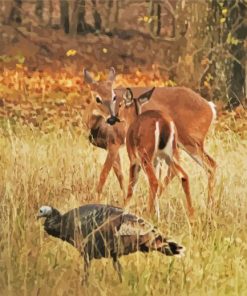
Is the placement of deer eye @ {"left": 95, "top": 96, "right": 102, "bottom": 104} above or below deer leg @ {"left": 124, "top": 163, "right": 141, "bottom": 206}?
above

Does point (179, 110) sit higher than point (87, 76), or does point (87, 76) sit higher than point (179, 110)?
point (87, 76)

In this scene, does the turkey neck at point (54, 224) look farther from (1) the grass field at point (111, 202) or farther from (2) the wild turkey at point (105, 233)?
(1) the grass field at point (111, 202)

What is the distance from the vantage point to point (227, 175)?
6.36 metres

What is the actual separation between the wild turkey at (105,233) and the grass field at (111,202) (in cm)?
11

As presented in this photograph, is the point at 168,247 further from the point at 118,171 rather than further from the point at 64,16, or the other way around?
the point at 64,16

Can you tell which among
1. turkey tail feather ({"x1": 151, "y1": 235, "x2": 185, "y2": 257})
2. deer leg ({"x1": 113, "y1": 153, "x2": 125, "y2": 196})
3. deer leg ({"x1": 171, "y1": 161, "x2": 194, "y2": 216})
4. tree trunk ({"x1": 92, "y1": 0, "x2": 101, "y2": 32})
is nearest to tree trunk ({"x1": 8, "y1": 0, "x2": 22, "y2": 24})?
tree trunk ({"x1": 92, "y1": 0, "x2": 101, "y2": 32})

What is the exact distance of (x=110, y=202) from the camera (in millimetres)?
6012

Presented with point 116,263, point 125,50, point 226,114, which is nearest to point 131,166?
point 116,263

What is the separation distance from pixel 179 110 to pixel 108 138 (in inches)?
20.4

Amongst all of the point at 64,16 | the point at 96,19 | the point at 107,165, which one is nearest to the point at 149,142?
the point at 107,165

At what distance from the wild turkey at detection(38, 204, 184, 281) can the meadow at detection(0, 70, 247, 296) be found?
0.12m

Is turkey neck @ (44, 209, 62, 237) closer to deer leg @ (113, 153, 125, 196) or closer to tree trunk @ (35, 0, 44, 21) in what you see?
deer leg @ (113, 153, 125, 196)

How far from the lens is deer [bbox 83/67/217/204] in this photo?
5988mm

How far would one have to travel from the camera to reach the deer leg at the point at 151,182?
584 cm
